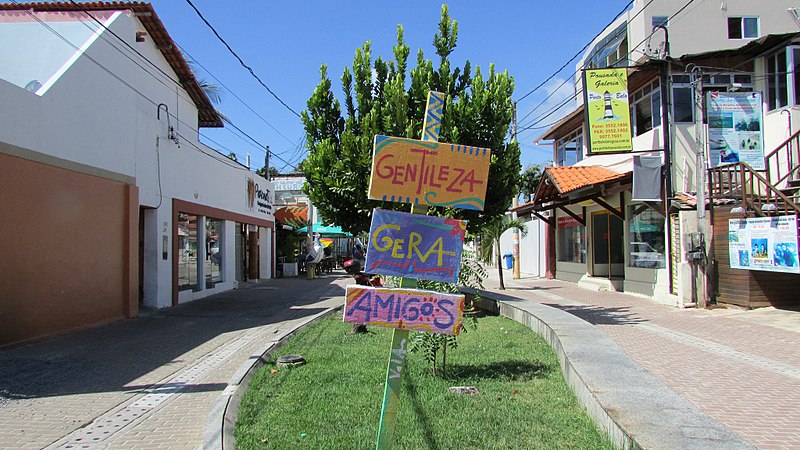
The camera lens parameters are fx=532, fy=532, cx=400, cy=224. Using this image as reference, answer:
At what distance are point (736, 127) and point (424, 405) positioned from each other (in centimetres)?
1135

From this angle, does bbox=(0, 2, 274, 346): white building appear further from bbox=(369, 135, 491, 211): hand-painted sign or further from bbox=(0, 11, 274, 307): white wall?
→ bbox=(369, 135, 491, 211): hand-painted sign

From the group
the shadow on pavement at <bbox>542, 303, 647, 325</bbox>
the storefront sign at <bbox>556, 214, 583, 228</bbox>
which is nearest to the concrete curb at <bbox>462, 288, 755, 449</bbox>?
the shadow on pavement at <bbox>542, 303, 647, 325</bbox>

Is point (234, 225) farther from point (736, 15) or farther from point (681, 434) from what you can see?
point (736, 15)

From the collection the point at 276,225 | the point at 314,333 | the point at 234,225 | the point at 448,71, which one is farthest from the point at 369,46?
the point at 276,225

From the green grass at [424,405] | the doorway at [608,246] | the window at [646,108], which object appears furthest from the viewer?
the doorway at [608,246]

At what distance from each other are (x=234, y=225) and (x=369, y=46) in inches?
463

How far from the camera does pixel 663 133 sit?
13.5 metres

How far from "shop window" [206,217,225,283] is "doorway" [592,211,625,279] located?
13258 millimetres

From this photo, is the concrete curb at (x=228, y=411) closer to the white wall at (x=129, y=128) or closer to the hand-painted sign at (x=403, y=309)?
the hand-painted sign at (x=403, y=309)

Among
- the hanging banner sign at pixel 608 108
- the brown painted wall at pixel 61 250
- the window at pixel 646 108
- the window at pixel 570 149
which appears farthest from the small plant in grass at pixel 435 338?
the window at pixel 570 149

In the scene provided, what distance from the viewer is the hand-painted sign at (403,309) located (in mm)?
3602

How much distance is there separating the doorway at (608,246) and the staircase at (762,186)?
5181mm

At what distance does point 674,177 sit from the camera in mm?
14383

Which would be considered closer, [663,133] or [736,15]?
[663,133]
